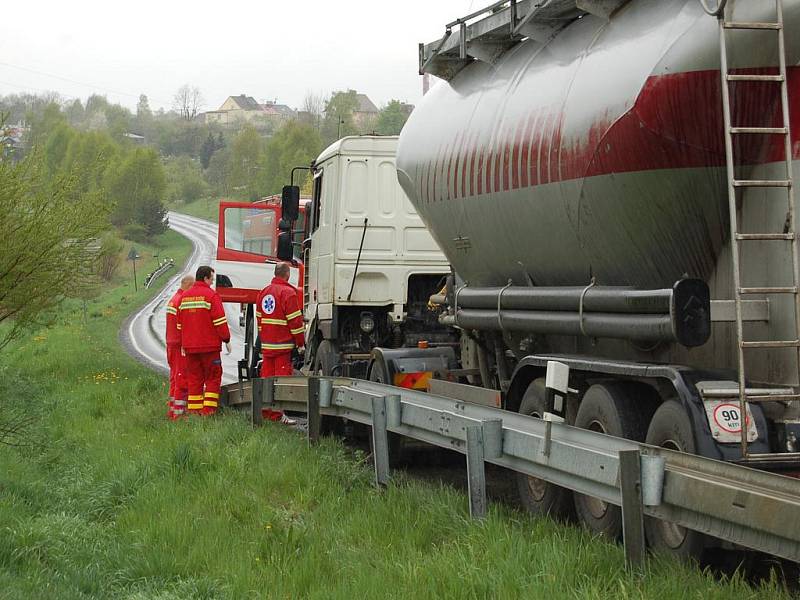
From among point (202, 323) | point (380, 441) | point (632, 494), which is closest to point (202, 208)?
point (202, 323)

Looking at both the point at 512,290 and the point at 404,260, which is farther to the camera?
the point at 404,260

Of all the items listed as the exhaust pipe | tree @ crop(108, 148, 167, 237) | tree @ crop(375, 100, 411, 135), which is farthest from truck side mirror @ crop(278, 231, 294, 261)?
tree @ crop(108, 148, 167, 237)

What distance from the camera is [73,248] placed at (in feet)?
52.3

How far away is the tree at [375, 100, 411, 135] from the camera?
9538cm

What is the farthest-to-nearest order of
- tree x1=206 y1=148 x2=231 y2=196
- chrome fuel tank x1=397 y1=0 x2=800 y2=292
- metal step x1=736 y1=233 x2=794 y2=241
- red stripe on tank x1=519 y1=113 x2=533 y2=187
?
tree x1=206 y1=148 x2=231 y2=196 → red stripe on tank x1=519 y1=113 x2=533 y2=187 → chrome fuel tank x1=397 y1=0 x2=800 y2=292 → metal step x1=736 y1=233 x2=794 y2=241

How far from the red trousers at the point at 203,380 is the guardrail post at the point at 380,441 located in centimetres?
472

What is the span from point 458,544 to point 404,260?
312 inches

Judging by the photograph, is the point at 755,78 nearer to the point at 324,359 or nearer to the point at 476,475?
the point at 476,475

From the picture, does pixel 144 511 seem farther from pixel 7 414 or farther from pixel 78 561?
pixel 7 414

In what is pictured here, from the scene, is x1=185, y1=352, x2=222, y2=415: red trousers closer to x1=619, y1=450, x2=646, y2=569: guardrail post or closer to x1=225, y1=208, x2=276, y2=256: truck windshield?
x1=225, y1=208, x2=276, y2=256: truck windshield

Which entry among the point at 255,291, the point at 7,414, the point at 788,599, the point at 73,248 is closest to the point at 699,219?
the point at 788,599

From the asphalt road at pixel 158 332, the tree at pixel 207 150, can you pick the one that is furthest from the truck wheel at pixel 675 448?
the tree at pixel 207 150

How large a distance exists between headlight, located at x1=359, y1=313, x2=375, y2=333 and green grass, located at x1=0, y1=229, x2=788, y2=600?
2.64 metres

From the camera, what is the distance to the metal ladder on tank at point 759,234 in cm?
574
